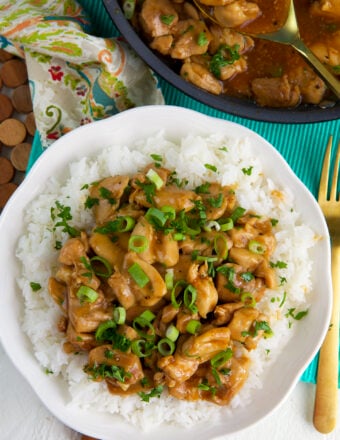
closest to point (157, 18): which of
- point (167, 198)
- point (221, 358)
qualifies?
point (167, 198)

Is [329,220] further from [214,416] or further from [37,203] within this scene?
[37,203]

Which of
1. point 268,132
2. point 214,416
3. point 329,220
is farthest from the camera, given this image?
point 268,132

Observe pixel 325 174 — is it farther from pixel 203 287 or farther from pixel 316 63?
pixel 203 287

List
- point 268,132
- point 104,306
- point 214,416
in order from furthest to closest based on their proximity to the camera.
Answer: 1. point 268,132
2. point 214,416
3. point 104,306

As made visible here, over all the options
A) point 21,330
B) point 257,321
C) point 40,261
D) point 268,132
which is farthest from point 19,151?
point 257,321

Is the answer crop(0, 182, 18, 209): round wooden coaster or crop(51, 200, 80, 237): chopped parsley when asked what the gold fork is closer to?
Answer: crop(51, 200, 80, 237): chopped parsley

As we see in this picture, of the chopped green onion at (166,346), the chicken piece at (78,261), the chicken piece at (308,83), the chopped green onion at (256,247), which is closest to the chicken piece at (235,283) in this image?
the chopped green onion at (256,247)

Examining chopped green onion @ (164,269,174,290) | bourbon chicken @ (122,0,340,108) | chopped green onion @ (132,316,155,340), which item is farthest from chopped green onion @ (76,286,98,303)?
bourbon chicken @ (122,0,340,108)
